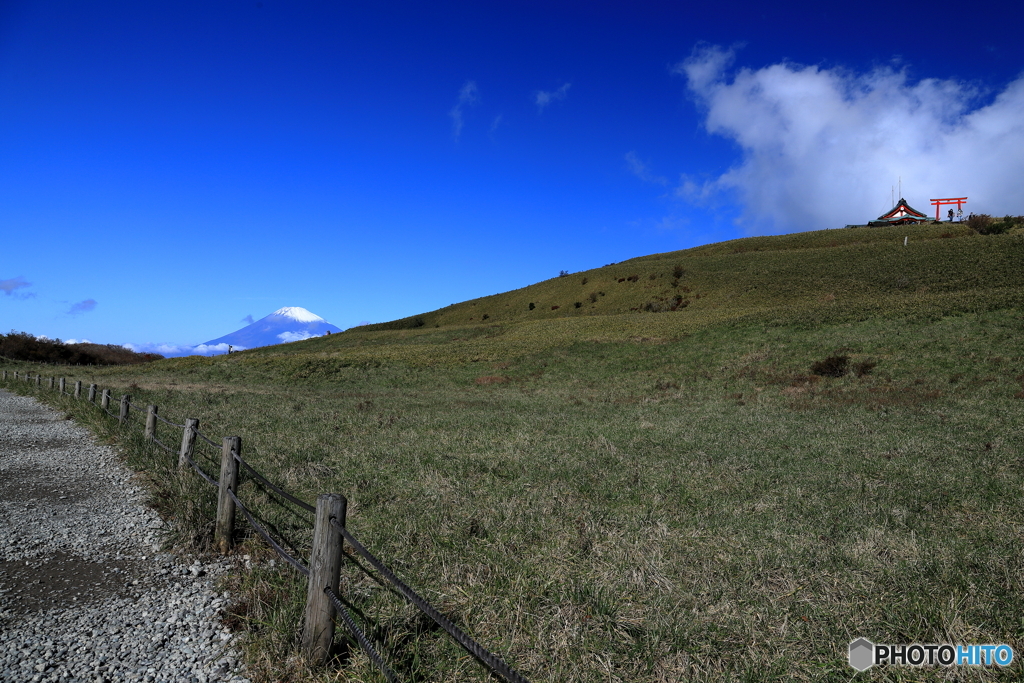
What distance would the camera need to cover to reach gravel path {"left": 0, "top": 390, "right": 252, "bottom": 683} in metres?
4.42

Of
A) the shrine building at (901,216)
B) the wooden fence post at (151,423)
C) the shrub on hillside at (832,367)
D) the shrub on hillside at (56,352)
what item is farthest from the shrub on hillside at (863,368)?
the shrine building at (901,216)

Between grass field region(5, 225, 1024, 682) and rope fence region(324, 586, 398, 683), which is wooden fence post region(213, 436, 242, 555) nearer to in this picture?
grass field region(5, 225, 1024, 682)

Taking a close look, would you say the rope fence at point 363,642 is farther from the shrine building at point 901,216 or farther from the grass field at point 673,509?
the shrine building at point 901,216

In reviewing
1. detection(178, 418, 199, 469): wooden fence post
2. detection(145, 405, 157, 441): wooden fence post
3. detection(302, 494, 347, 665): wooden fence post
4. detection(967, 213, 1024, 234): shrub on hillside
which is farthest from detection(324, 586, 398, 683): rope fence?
detection(967, 213, 1024, 234): shrub on hillside

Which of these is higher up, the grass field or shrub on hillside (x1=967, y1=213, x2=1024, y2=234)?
shrub on hillside (x1=967, y1=213, x2=1024, y2=234)

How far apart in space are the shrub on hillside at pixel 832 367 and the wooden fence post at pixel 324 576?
86.8 ft

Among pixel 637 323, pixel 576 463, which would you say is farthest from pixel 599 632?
pixel 637 323

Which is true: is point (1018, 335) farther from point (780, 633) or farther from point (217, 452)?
point (217, 452)

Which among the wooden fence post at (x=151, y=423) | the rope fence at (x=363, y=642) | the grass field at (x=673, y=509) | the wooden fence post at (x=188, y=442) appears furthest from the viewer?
the wooden fence post at (x=151, y=423)

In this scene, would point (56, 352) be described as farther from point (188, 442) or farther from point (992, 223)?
point (992, 223)

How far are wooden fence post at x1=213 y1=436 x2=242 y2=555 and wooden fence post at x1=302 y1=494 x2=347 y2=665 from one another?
3.10 m

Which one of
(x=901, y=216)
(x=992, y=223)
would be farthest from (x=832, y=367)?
(x=901, y=216)

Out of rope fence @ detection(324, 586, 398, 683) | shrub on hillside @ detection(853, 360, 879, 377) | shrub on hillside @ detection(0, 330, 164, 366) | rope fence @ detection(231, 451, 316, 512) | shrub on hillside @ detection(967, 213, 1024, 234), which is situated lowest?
rope fence @ detection(324, 586, 398, 683)

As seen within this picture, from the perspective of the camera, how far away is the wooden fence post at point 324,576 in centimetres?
432
